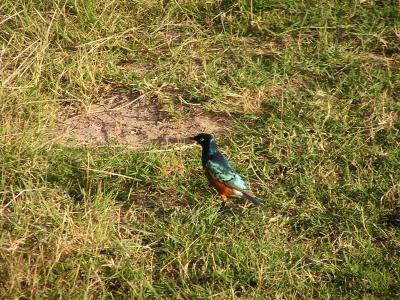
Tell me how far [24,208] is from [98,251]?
485 mm

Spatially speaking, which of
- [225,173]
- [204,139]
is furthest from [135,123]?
[225,173]

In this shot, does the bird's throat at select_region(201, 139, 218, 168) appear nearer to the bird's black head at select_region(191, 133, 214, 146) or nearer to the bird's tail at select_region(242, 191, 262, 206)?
the bird's black head at select_region(191, 133, 214, 146)

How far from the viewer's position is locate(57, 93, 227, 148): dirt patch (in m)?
5.70

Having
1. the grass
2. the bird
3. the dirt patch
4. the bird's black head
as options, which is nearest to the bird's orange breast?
the bird

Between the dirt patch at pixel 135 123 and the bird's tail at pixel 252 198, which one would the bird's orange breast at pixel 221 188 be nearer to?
the bird's tail at pixel 252 198

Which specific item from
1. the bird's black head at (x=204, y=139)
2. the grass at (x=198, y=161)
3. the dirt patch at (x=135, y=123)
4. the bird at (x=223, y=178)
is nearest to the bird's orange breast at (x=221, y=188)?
the bird at (x=223, y=178)

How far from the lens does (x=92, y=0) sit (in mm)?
6371

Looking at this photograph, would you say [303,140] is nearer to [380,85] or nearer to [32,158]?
[380,85]

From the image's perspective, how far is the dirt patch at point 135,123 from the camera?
18.7 ft

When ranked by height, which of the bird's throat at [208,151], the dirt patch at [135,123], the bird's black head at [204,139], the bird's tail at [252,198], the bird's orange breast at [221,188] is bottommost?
the dirt patch at [135,123]

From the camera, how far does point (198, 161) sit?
546 centimetres

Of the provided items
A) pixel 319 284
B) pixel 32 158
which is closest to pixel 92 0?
pixel 32 158

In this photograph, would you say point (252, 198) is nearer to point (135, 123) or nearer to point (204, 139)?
point (204, 139)

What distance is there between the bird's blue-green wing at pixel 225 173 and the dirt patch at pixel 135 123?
691 mm
